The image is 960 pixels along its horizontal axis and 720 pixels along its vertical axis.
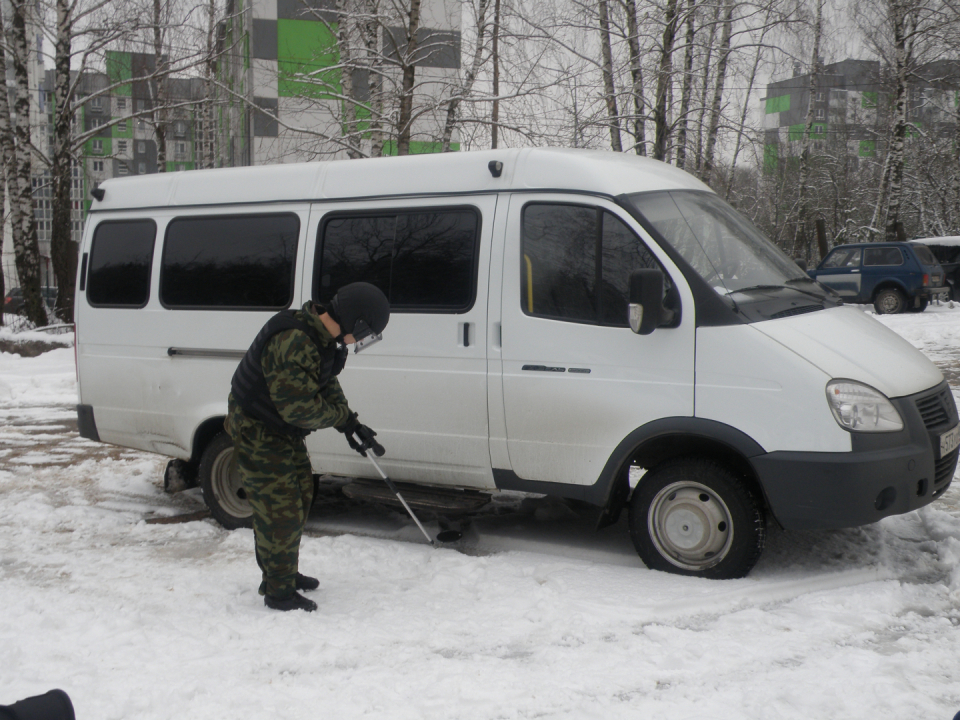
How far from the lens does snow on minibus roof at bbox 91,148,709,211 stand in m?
5.38

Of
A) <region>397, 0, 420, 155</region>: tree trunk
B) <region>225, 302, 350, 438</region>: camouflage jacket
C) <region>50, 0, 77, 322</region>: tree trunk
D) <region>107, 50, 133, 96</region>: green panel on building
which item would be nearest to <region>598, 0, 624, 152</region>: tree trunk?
<region>397, 0, 420, 155</region>: tree trunk

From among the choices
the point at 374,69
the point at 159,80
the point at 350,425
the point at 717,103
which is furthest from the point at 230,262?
the point at 159,80

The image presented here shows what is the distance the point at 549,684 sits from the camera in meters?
3.87

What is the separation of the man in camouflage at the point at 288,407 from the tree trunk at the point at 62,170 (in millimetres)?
15221

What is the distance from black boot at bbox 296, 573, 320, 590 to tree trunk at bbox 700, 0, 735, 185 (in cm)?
1337

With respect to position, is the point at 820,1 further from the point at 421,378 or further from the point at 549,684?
the point at 549,684

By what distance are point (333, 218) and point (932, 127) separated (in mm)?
40013

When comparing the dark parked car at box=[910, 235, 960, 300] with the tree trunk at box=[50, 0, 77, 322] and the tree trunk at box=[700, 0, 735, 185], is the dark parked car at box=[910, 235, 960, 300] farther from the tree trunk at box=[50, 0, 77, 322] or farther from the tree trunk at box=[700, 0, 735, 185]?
the tree trunk at box=[50, 0, 77, 322]

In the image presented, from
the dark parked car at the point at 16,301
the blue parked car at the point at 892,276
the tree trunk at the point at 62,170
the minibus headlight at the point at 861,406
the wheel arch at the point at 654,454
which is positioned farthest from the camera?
the blue parked car at the point at 892,276

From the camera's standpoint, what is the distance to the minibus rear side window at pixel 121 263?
21.8 ft

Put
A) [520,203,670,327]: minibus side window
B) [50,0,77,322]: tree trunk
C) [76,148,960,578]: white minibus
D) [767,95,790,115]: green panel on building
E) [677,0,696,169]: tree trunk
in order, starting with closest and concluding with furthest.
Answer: [76,148,960,578]: white minibus
[520,203,670,327]: minibus side window
[677,0,696,169]: tree trunk
[50,0,77,322]: tree trunk
[767,95,790,115]: green panel on building

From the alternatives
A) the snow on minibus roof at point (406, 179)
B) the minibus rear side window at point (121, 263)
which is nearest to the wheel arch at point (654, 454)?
the snow on minibus roof at point (406, 179)

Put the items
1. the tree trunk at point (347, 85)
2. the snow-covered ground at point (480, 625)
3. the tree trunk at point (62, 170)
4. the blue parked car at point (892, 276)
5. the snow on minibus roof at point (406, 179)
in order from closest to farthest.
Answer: the snow-covered ground at point (480, 625), the snow on minibus roof at point (406, 179), the tree trunk at point (347, 85), the tree trunk at point (62, 170), the blue parked car at point (892, 276)

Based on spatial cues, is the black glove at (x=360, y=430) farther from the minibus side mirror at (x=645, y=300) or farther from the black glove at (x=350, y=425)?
the minibus side mirror at (x=645, y=300)
